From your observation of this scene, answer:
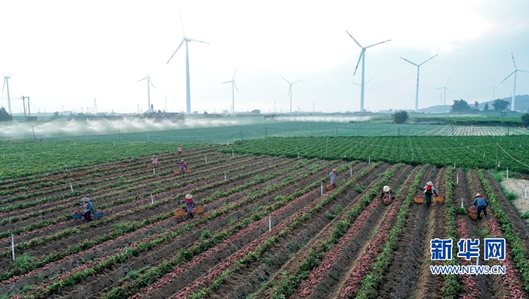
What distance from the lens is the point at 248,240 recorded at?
538 inches

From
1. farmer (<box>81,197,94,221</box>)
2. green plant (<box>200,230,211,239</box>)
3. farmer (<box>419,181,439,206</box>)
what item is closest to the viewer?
green plant (<box>200,230,211,239</box>)

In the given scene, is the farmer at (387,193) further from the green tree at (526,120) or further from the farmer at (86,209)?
the green tree at (526,120)

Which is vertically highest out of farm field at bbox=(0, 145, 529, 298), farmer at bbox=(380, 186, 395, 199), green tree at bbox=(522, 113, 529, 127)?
green tree at bbox=(522, 113, 529, 127)

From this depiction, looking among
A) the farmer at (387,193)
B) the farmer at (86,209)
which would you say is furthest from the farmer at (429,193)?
the farmer at (86,209)

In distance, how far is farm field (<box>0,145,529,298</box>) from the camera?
9992 mm

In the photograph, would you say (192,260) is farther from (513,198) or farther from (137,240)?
(513,198)

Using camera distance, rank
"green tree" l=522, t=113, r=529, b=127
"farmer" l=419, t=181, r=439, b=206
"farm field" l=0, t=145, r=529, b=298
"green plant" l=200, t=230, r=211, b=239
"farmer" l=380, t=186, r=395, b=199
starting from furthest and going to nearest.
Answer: "green tree" l=522, t=113, r=529, b=127
"farmer" l=380, t=186, r=395, b=199
"farmer" l=419, t=181, r=439, b=206
"green plant" l=200, t=230, r=211, b=239
"farm field" l=0, t=145, r=529, b=298

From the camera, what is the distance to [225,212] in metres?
16.9

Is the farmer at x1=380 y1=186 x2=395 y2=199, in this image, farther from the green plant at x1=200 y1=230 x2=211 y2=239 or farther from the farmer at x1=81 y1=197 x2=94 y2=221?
the farmer at x1=81 y1=197 x2=94 y2=221

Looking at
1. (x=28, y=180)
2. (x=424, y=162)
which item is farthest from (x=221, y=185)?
(x=424, y=162)

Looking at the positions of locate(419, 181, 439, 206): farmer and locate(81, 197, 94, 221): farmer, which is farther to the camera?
locate(419, 181, 439, 206): farmer

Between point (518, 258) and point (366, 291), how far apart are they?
598 cm

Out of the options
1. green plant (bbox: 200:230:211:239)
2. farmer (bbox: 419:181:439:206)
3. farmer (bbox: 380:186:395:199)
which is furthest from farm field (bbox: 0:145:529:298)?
farmer (bbox: 380:186:395:199)

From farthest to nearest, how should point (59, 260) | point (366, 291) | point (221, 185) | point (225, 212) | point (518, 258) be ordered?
point (221, 185) < point (225, 212) < point (59, 260) < point (518, 258) < point (366, 291)
